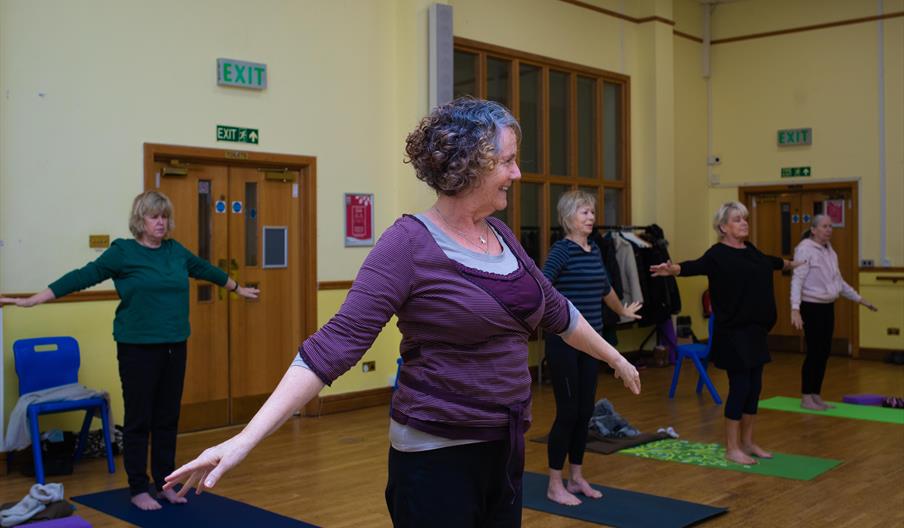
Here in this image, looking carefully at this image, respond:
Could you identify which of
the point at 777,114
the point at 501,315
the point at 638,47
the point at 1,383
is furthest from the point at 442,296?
the point at 777,114

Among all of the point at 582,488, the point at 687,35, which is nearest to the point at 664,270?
the point at 582,488

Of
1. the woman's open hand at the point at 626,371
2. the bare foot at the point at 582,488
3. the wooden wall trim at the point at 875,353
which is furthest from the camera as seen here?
the wooden wall trim at the point at 875,353

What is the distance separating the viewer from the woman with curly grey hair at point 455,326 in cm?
193

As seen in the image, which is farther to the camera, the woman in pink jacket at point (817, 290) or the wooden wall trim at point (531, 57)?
the wooden wall trim at point (531, 57)

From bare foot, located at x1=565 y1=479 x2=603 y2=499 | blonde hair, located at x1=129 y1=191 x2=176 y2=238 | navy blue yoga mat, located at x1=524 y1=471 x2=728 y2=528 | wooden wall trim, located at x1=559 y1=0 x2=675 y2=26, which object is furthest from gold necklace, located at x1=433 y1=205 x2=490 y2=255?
wooden wall trim, located at x1=559 y1=0 x2=675 y2=26

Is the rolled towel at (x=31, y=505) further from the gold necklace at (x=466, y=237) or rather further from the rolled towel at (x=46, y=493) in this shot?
the gold necklace at (x=466, y=237)

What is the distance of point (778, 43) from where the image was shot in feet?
38.5

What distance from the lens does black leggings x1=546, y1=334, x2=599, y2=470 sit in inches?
186

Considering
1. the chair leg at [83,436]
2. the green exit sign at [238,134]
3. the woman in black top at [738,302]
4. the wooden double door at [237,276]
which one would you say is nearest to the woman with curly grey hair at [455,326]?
the woman in black top at [738,302]

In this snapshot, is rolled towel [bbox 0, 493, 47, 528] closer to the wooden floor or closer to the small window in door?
the wooden floor

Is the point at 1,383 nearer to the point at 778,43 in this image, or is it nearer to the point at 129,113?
the point at 129,113

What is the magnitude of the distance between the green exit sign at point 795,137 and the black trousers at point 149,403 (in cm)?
895

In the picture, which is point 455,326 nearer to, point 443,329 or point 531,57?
point 443,329

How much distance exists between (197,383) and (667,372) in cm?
522
